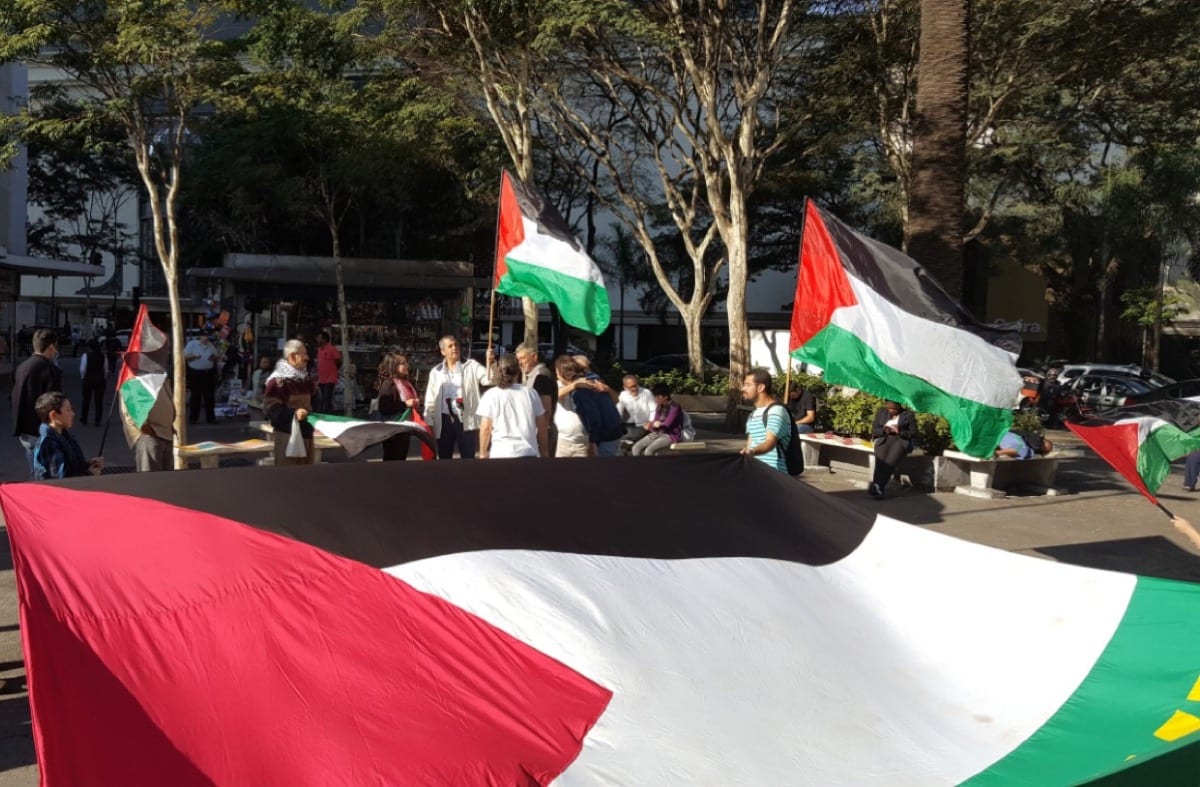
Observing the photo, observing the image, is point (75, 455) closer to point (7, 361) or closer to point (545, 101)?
point (545, 101)

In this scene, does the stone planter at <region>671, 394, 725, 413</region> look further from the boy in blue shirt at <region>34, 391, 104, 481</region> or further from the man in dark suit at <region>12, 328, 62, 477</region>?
the boy in blue shirt at <region>34, 391, 104, 481</region>

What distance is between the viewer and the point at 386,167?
97.3ft

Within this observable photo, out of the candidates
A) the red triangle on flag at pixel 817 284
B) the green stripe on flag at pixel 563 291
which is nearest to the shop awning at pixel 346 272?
the green stripe on flag at pixel 563 291

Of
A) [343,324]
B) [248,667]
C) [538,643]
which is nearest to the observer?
[248,667]

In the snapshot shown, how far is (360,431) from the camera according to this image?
32.8ft

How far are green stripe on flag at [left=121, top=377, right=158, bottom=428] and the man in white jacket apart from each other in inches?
99.7

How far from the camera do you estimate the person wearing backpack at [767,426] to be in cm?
858

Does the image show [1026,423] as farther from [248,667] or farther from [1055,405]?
[248,667]

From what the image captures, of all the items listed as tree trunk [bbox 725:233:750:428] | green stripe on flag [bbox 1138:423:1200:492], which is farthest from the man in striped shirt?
tree trunk [bbox 725:233:750:428]

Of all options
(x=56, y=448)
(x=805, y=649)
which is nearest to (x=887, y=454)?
(x=56, y=448)

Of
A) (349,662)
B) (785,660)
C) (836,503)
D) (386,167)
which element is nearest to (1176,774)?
(785,660)

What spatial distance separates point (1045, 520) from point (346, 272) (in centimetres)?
1582

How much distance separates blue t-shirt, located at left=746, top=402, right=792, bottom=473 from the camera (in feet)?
→ 28.3

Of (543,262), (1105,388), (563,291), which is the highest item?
(543,262)
